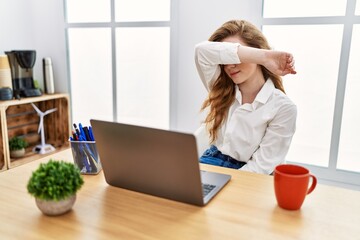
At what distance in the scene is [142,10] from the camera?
8.47 ft

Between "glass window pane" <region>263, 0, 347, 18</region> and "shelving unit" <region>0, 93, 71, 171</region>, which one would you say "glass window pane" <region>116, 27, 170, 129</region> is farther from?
"glass window pane" <region>263, 0, 347, 18</region>

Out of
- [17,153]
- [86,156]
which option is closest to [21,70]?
[17,153]

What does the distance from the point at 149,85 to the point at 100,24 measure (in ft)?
2.14

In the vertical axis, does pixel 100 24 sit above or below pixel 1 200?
above

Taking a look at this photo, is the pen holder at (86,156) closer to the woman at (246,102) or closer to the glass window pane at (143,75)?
the woman at (246,102)

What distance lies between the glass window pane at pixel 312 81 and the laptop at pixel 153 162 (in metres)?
1.40

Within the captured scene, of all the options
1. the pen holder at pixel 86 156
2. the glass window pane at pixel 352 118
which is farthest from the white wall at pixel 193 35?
the pen holder at pixel 86 156

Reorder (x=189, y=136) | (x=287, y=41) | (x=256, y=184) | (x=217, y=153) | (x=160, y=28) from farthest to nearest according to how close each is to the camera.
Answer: (x=160, y=28) < (x=287, y=41) < (x=217, y=153) < (x=256, y=184) < (x=189, y=136)

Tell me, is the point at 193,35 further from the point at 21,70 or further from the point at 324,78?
the point at 21,70

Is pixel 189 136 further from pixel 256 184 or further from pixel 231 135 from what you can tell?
pixel 231 135

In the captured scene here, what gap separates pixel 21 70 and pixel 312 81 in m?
2.23

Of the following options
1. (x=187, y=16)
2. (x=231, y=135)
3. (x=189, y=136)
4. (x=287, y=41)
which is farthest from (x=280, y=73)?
(x=187, y=16)

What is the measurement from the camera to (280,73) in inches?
49.4

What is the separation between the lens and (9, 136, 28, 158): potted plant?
8.98 ft
